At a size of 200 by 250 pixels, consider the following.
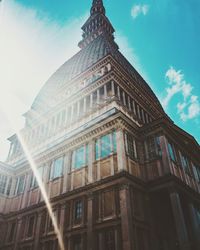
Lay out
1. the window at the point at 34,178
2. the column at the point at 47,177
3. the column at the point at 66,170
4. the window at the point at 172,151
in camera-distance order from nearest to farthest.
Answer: the window at the point at 172,151 → the column at the point at 66,170 → the column at the point at 47,177 → the window at the point at 34,178

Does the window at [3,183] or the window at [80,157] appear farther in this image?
the window at [3,183]

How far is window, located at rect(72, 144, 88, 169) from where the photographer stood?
789 inches

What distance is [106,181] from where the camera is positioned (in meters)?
17.0

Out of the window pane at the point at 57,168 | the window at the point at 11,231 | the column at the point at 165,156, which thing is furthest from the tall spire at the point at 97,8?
the window at the point at 11,231

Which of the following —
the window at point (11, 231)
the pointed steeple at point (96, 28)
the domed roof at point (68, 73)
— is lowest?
the window at point (11, 231)

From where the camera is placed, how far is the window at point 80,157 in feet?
65.8

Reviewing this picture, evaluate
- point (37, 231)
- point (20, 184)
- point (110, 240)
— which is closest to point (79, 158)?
point (37, 231)

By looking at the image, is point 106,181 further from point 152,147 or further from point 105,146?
point 152,147

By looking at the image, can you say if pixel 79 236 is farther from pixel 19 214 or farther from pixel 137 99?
pixel 137 99

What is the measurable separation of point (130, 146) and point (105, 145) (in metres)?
2.03

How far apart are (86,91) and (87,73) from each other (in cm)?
529

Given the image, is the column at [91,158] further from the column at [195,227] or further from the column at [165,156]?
the column at [195,227]

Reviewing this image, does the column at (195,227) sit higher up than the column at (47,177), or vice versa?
the column at (47,177)

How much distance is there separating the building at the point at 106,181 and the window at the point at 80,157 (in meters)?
0.10
